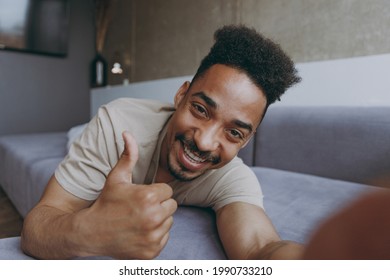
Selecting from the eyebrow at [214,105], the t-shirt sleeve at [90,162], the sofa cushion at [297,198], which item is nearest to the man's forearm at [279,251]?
the sofa cushion at [297,198]

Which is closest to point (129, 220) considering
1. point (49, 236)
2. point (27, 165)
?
point (49, 236)

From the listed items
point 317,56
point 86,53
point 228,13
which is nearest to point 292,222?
point 317,56

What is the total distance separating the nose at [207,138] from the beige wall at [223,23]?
965 millimetres

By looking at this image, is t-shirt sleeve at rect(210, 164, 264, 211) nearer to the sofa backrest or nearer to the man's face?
the man's face

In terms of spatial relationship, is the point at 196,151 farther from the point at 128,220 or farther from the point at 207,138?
the point at 128,220

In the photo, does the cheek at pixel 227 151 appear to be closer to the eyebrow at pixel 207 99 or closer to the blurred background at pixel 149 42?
the eyebrow at pixel 207 99

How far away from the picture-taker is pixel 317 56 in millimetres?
1354

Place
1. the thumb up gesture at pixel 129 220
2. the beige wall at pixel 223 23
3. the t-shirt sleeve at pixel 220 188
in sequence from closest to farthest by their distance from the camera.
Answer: the thumb up gesture at pixel 129 220, the t-shirt sleeve at pixel 220 188, the beige wall at pixel 223 23

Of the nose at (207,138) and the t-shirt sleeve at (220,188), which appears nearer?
the nose at (207,138)

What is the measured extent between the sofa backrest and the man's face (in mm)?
622

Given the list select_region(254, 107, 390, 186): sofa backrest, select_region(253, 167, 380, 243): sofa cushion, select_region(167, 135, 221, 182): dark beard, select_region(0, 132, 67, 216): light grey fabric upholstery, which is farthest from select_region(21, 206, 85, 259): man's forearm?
select_region(254, 107, 390, 186): sofa backrest

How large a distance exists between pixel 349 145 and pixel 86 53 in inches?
109

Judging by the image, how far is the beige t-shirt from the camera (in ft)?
2.05

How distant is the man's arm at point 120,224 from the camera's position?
0.44m
